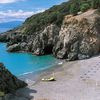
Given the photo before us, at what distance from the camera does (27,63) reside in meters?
76.0

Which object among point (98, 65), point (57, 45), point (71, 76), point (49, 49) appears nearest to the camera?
point (71, 76)

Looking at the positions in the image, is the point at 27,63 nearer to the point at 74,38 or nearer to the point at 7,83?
the point at 74,38

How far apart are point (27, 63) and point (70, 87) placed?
111ft

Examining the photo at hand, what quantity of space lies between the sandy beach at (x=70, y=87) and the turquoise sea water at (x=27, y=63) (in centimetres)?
1044

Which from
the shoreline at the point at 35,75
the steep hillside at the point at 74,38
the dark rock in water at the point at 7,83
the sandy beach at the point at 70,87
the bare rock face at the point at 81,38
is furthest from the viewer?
the steep hillside at the point at 74,38

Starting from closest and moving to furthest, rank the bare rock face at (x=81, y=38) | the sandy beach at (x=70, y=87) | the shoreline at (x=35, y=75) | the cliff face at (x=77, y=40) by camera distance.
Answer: the sandy beach at (x=70, y=87) < the shoreline at (x=35, y=75) < the bare rock face at (x=81, y=38) < the cliff face at (x=77, y=40)

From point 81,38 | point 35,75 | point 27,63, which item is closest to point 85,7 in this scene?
point 81,38

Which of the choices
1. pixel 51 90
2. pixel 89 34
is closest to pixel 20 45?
pixel 89 34

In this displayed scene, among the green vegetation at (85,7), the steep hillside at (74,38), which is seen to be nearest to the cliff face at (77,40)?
the steep hillside at (74,38)

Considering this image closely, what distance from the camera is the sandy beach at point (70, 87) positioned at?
38.8 meters

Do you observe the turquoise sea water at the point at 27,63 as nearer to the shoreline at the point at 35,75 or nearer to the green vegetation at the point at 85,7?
the shoreline at the point at 35,75

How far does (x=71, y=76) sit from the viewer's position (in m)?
50.4

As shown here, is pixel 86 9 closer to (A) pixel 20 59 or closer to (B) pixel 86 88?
(A) pixel 20 59

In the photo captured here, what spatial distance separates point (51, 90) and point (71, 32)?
33.1 metres
